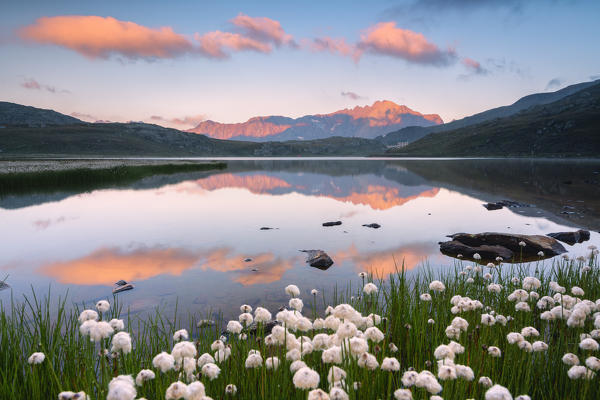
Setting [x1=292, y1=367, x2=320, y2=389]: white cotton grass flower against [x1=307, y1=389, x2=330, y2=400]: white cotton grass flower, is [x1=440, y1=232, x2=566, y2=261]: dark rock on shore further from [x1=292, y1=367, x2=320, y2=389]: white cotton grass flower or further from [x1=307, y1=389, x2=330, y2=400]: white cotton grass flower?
[x1=307, y1=389, x2=330, y2=400]: white cotton grass flower

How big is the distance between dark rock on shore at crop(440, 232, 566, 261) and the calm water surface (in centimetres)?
103

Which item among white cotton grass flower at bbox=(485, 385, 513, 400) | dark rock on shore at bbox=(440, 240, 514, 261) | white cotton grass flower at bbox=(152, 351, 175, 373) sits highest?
white cotton grass flower at bbox=(485, 385, 513, 400)

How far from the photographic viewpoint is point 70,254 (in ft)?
59.2

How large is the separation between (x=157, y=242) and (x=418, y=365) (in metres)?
18.4

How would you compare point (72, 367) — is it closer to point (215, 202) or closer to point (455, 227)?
point (455, 227)

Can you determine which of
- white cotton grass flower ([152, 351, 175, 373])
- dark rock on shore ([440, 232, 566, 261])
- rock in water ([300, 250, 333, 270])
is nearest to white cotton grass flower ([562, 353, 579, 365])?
white cotton grass flower ([152, 351, 175, 373])

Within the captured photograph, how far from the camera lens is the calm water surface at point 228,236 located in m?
13.7

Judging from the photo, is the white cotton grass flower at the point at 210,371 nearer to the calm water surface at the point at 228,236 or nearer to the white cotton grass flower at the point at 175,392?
the white cotton grass flower at the point at 175,392

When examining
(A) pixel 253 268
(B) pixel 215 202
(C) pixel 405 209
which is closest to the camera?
(A) pixel 253 268

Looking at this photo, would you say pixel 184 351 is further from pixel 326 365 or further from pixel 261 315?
pixel 326 365

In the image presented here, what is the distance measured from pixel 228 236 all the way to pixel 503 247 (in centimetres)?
1617

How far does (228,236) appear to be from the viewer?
22.8m

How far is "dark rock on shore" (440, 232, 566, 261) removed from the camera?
16.2 metres

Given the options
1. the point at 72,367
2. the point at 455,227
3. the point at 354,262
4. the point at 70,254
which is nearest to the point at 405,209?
the point at 455,227
